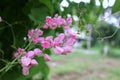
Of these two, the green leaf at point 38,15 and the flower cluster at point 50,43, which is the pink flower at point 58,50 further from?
the green leaf at point 38,15

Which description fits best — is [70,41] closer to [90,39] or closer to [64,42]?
[64,42]

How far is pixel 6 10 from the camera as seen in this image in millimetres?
680

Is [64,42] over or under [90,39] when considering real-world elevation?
over

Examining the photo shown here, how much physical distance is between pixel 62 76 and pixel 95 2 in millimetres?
3872

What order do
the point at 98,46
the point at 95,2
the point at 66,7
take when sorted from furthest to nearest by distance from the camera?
1. the point at 98,46
2. the point at 95,2
3. the point at 66,7

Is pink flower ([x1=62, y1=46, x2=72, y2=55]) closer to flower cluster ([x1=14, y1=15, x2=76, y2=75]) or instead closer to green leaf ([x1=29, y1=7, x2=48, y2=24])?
flower cluster ([x1=14, y1=15, x2=76, y2=75])

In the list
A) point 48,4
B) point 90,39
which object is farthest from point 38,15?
point 90,39

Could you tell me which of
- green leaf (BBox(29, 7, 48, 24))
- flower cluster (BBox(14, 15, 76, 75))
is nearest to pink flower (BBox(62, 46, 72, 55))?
flower cluster (BBox(14, 15, 76, 75))

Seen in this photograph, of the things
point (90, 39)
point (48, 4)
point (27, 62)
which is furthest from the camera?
point (90, 39)

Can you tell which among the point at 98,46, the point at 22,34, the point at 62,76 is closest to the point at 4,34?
the point at 22,34

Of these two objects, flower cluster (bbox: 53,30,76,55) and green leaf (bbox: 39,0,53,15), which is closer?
flower cluster (bbox: 53,30,76,55)

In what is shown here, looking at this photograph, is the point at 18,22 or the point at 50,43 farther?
the point at 18,22

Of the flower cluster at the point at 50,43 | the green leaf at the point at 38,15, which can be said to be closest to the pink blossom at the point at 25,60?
the flower cluster at the point at 50,43

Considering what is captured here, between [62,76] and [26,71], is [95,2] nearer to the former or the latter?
[26,71]
